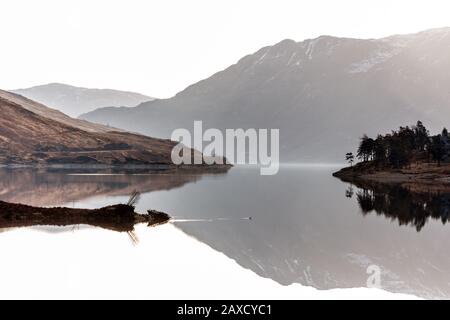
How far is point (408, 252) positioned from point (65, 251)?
36.1 meters

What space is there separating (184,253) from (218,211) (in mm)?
44330

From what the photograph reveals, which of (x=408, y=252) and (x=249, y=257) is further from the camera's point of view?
(x=408, y=252)

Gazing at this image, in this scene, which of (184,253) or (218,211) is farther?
(218,211)

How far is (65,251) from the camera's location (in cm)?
4231

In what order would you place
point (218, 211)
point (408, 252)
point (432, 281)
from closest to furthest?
point (432, 281) < point (408, 252) < point (218, 211)

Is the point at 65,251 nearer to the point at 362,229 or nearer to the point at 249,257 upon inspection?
the point at 249,257
